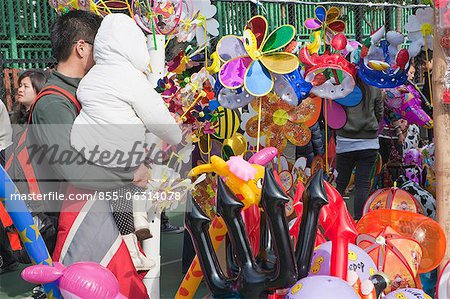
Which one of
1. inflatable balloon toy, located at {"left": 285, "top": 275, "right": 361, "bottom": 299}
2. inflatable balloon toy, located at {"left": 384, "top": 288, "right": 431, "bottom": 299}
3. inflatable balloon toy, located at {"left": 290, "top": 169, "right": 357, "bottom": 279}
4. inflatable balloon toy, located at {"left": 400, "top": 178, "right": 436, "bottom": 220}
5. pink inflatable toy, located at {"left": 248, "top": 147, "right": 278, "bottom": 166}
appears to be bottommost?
inflatable balloon toy, located at {"left": 400, "top": 178, "right": 436, "bottom": 220}

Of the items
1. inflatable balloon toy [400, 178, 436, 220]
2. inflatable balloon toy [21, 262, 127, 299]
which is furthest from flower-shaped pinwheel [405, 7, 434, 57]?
inflatable balloon toy [21, 262, 127, 299]

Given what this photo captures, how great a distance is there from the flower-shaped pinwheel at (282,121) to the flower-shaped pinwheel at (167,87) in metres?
0.93

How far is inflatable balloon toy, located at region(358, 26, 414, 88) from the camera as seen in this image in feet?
16.0

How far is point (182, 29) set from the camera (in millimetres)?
4309

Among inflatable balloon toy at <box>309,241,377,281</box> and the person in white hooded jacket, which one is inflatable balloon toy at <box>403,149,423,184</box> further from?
the person in white hooded jacket

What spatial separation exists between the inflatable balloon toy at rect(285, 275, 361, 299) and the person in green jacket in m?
3.15

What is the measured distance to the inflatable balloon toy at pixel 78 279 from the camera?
2.66 meters

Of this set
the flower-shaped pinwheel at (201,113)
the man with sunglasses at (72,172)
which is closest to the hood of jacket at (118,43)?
the man with sunglasses at (72,172)

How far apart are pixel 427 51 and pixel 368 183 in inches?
73.3

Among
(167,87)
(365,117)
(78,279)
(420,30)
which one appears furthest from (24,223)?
(365,117)

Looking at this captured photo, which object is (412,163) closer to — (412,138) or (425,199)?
(412,138)

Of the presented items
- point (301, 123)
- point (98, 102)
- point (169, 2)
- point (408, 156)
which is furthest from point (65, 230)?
point (408, 156)

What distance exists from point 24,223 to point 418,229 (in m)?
2.09

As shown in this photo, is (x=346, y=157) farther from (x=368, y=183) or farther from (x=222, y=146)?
(x=222, y=146)
